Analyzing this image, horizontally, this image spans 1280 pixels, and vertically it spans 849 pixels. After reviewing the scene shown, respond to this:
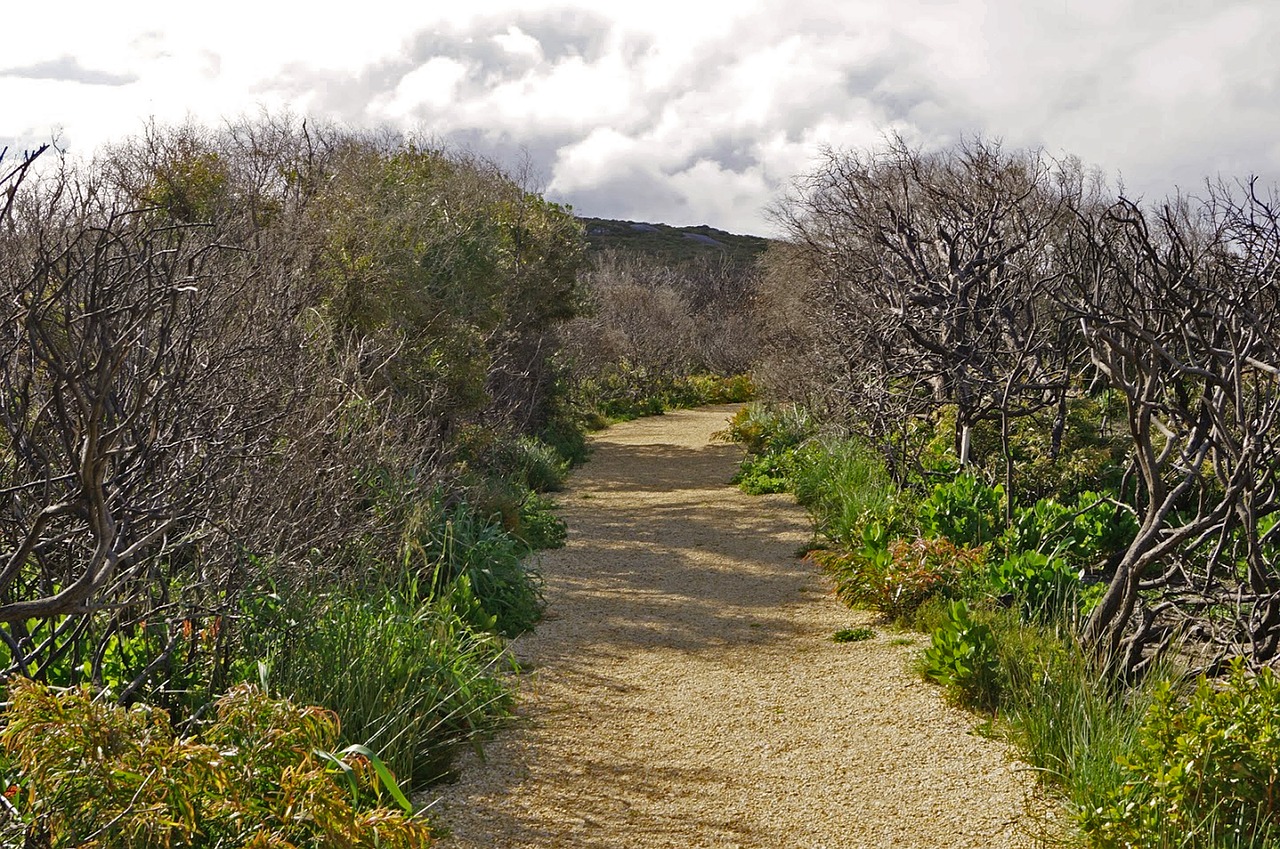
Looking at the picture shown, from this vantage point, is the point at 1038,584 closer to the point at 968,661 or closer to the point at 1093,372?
the point at 968,661

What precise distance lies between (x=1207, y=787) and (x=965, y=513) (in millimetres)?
4057

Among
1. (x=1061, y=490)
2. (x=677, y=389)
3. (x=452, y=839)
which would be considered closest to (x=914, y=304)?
(x=1061, y=490)

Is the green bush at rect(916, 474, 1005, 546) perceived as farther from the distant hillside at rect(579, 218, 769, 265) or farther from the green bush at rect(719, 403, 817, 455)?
the distant hillside at rect(579, 218, 769, 265)

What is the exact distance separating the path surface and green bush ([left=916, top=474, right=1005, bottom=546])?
95 cm

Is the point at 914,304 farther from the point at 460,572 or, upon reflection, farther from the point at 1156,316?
the point at 460,572

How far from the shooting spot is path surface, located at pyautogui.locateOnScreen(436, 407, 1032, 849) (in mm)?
4000

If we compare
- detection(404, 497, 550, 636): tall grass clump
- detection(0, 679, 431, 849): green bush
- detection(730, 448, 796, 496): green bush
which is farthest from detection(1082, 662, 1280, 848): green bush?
detection(730, 448, 796, 496): green bush

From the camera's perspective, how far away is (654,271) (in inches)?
1451

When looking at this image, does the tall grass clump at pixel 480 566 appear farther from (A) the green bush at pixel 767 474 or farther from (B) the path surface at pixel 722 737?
(A) the green bush at pixel 767 474

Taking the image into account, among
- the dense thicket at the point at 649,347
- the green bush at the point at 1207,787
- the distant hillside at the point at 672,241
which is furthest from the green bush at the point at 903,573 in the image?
the distant hillside at the point at 672,241

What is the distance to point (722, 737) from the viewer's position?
4949mm

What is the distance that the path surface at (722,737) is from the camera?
4000mm

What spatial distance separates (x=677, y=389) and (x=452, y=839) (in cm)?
2200

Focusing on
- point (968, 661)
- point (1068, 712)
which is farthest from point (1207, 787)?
point (968, 661)
